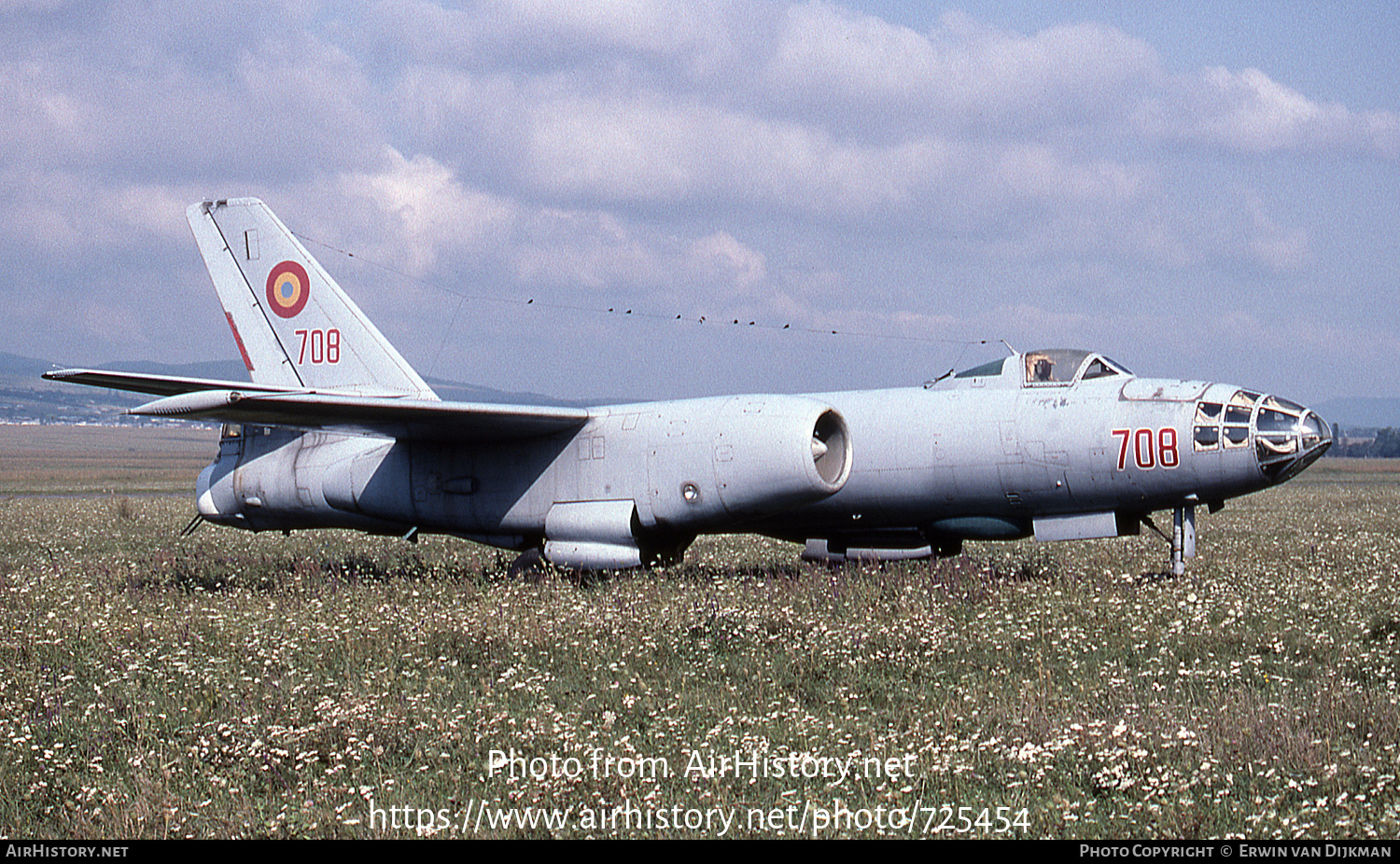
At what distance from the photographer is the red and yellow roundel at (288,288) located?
16.8 metres

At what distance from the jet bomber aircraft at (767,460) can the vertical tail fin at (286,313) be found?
84 mm

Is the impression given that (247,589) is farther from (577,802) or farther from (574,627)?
(577,802)

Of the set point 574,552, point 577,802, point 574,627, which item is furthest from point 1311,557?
point 577,802

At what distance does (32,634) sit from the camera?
1024 centimetres

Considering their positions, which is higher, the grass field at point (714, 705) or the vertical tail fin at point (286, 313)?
the vertical tail fin at point (286, 313)

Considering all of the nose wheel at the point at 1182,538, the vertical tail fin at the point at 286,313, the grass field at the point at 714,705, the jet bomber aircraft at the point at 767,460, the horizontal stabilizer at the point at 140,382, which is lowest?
the grass field at the point at 714,705

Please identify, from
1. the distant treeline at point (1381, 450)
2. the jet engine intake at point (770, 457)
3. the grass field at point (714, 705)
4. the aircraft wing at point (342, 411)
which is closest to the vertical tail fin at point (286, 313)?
the aircraft wing at point (342, 411)

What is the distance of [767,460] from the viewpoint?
12.7 metres

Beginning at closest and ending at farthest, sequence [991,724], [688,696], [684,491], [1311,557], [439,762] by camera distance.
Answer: [439,762] < [991,724] < [688,696] < [684,491] < [1311,557]

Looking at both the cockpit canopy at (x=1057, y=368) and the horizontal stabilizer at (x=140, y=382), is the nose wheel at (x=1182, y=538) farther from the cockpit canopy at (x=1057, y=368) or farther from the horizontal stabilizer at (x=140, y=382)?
the horizontal stabilizer at (x=140, y=382)

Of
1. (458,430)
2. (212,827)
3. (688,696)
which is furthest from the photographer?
(458,430)

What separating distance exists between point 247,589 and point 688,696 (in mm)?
7958

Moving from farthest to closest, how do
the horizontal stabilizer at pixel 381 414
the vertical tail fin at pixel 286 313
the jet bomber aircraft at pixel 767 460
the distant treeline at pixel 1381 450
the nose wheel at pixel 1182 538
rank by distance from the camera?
the distant treeline at pixel 1381 450, the vertical tail fin at pixel 286 313, the nose wheel at pixel 1182 538, the jet bomber aircraft at pixel 767 460, the horizontal stabilizer at pixel 381 414

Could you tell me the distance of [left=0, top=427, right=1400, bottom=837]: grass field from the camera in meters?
5.70
